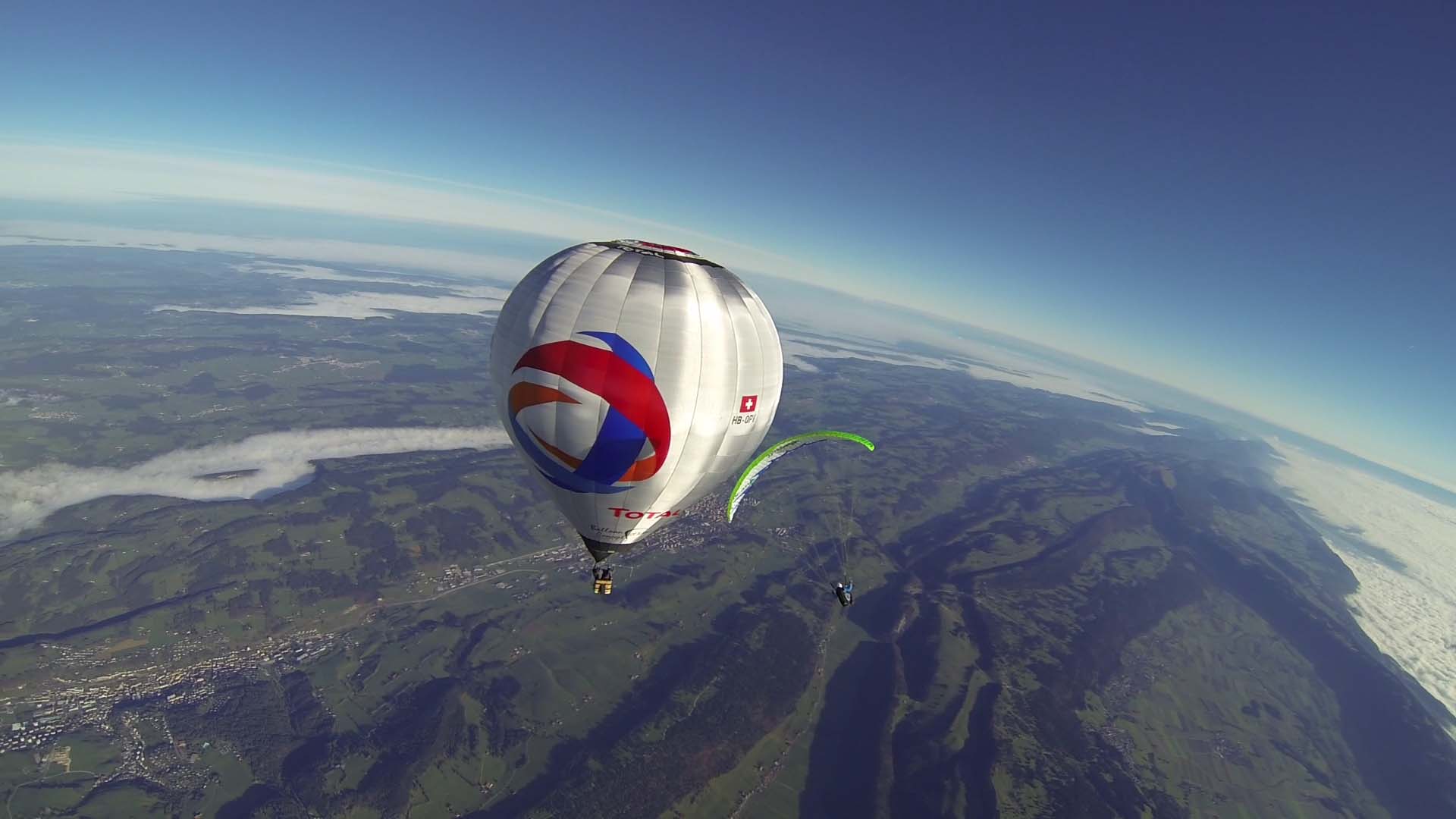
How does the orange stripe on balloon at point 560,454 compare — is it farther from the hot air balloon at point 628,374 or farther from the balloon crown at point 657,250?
the balloon crown at point 657,250

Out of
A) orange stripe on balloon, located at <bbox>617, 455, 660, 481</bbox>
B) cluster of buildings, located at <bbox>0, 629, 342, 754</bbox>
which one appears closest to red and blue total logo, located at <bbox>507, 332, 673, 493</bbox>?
orange stripe on balloon, located at <bbox>617, 455, 660, 481</bbox>

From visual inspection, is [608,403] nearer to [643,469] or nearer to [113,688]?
[643,469]

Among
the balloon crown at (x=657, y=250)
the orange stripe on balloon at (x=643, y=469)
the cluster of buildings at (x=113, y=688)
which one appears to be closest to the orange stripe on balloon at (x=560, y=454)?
the orange stripe on balloon at (x=643, y=469)

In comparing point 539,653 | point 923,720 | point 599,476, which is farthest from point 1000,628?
point 599,476

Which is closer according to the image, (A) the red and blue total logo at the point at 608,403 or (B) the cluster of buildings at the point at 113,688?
(A) the red and blue total logo at the point at 608,403

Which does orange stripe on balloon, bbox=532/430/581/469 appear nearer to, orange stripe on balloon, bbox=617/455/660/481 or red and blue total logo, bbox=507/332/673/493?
red and blue total logo, bbox=507/332/673/493

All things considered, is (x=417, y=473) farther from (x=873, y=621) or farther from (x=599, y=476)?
(x=599, y=476)
